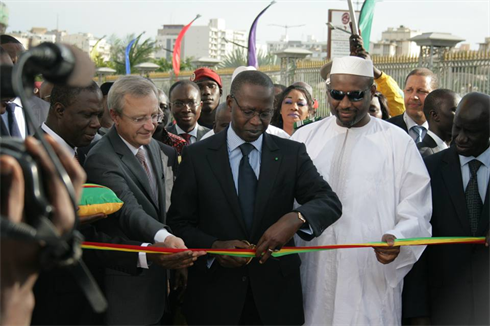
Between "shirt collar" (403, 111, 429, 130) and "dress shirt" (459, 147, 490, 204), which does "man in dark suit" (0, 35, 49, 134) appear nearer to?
"dress shirt" (459, 147, 490, 204)

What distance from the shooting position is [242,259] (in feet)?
12.5

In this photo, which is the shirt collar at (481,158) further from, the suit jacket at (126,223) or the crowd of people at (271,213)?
the suit jacket at (126,223)

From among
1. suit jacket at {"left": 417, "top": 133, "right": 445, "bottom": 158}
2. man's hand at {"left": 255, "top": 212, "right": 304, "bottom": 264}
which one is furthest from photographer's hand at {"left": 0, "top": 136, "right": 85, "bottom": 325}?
suit jacket at {"left": 417, "top": 133, "right": 445, "bottom": 158}

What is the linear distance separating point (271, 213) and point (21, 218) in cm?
262

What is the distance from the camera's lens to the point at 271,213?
4.05m

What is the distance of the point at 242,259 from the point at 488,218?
1.80 metres

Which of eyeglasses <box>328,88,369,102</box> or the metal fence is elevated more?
the metal fence

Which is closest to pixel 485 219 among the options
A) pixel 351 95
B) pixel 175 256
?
pixel 351 95

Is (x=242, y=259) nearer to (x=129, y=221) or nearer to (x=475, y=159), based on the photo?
(x=129, y=221)

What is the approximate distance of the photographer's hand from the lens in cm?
150

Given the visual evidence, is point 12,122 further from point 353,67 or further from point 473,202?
point 473,202

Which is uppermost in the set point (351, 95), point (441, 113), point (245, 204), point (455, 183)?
point (351, 95)

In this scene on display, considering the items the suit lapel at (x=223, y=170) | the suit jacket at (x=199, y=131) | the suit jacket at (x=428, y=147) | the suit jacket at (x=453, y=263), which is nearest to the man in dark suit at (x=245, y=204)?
the suit lapel at (x=223, y=170)

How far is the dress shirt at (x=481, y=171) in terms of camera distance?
450 cm
